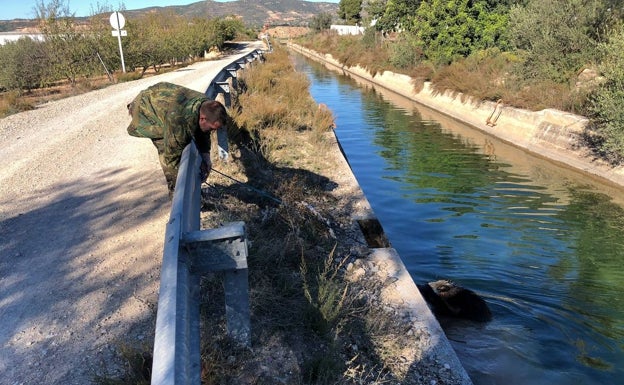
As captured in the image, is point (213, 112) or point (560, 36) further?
point (560, 36)

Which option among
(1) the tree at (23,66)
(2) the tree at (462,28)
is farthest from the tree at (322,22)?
(1) the tree at (23,66)

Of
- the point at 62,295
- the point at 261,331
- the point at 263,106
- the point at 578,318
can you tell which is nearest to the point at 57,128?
the point at 263,106

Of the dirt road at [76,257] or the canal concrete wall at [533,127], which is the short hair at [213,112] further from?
the canal concrete wall at [533,127]

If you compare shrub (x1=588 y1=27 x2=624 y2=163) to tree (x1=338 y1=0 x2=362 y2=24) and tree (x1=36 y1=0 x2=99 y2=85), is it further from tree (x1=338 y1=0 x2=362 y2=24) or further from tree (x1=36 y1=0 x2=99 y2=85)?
tree (x1=338 y1=0 x2=362 y2=24)

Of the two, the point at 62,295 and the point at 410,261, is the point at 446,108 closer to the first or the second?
the point at 410,261

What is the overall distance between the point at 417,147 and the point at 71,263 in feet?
43.1

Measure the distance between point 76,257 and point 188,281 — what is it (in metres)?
2.61

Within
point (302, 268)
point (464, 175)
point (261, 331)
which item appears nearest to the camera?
point (261, 331)

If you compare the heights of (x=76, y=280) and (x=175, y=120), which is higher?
(x=175, y=120)

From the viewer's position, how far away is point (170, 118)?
14.9 ft

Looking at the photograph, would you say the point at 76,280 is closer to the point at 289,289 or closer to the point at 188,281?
the point at 289,289

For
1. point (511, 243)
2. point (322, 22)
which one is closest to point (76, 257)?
point (511, 243)

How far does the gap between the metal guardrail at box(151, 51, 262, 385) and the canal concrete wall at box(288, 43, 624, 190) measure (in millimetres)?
11407

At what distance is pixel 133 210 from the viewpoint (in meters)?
5.70
